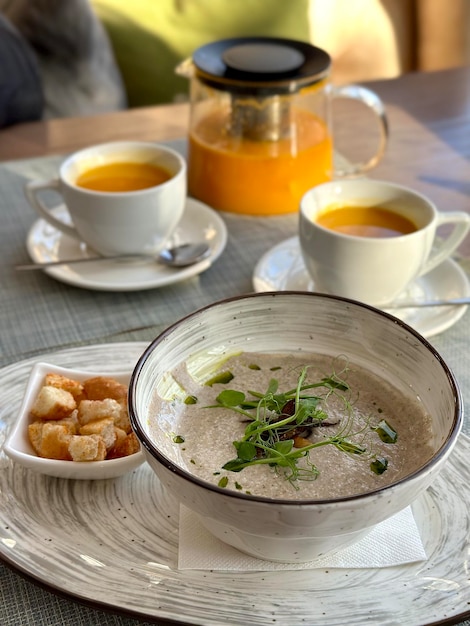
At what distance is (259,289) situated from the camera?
1169mm

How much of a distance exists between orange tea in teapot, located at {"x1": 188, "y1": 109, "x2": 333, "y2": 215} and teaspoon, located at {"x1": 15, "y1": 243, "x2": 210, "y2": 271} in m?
0.20

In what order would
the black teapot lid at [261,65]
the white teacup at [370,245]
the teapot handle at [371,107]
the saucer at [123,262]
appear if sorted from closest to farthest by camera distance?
the white teacup at [370,245] → the saucer at [123,262] → the black teapot lid at [261,65] → the teapot handle at [371,107]

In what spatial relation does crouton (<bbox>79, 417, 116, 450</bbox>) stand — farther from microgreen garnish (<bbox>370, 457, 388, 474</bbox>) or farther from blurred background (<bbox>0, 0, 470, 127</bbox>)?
blurred background (<bbox>0, 0, 470, 127</bbox>)

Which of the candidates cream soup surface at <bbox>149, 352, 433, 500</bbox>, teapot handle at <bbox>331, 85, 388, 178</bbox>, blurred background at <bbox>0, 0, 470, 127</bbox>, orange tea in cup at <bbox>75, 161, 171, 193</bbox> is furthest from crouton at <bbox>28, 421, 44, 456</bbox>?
blurred background at <bbox>0, 0, 470, 127</bbox>

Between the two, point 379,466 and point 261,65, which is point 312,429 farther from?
point 261,65

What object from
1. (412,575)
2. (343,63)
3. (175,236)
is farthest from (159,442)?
(343,63)

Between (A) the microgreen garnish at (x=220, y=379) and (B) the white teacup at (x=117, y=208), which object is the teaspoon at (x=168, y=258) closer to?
(B) the white teacup at (x=117, y=208)

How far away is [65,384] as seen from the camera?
2.84 ft

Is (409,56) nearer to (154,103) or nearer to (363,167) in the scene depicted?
(154,103)

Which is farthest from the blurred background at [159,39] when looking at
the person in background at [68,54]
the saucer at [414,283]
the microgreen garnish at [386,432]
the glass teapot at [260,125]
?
the microgreen garnish at [386,432]

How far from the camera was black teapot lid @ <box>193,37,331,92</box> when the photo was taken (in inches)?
51.6

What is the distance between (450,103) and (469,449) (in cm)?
122

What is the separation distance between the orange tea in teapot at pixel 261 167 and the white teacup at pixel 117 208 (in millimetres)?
139

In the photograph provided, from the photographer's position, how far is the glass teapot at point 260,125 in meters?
1.34
